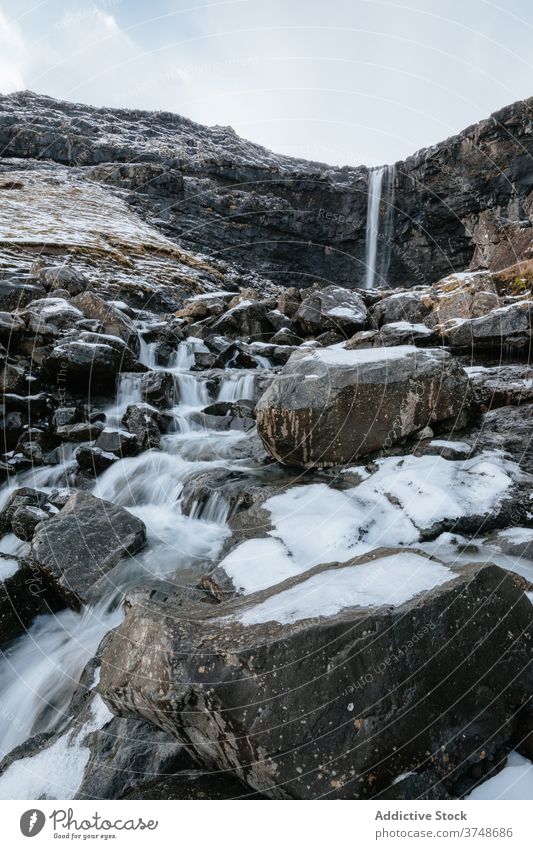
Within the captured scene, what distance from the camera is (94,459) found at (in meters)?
8.09

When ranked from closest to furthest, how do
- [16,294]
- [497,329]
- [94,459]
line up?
1. [94,459]
2. [497,329]
3. [16,294]

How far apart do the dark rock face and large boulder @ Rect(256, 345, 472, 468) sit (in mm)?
28867

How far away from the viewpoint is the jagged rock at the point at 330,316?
14.8 m

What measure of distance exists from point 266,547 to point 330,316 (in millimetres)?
11504

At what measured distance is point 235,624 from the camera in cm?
280

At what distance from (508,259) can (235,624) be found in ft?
59.5

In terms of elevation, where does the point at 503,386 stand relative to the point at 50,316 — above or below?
below

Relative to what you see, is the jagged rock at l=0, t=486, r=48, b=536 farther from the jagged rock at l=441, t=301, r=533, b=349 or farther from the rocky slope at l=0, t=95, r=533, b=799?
the jagged rock at l=441, t=301, r=533, b=349

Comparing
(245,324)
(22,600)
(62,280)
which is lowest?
(22,600)

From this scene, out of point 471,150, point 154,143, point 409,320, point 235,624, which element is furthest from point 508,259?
point 154,143

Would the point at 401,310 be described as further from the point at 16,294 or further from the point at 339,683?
the point at 339,683
